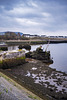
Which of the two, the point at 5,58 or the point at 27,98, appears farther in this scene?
the point at 5,58

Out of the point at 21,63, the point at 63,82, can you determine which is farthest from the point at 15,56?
the point at 63,82

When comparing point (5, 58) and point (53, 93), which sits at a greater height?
point (5, 58)

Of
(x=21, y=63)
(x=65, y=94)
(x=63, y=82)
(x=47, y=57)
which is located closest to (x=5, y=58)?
(x=21, y=63)

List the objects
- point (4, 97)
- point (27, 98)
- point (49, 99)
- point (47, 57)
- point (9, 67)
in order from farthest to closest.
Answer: point (47, 57) < point (9, 67) < point (49, 99) < point (27, 98) < point (4, 97)

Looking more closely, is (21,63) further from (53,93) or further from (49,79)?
(53,93)

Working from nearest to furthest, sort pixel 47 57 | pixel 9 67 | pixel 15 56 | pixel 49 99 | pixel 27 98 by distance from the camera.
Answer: pixel 27 98
pixel 49 99
pixel 9 67
pixel 15 56
pixel 47 57

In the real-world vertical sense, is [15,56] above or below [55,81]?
above

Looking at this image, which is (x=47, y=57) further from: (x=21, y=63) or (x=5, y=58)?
(x=5, y=58)

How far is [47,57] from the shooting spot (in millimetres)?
32250

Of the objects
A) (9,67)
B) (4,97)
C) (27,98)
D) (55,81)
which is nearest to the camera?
(4,97)

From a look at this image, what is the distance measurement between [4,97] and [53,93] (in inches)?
212

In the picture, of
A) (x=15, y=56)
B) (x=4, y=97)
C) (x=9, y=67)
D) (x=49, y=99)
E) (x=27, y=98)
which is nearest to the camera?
(x=4, y=97)

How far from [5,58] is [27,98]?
12880mm

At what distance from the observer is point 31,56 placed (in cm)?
3353
